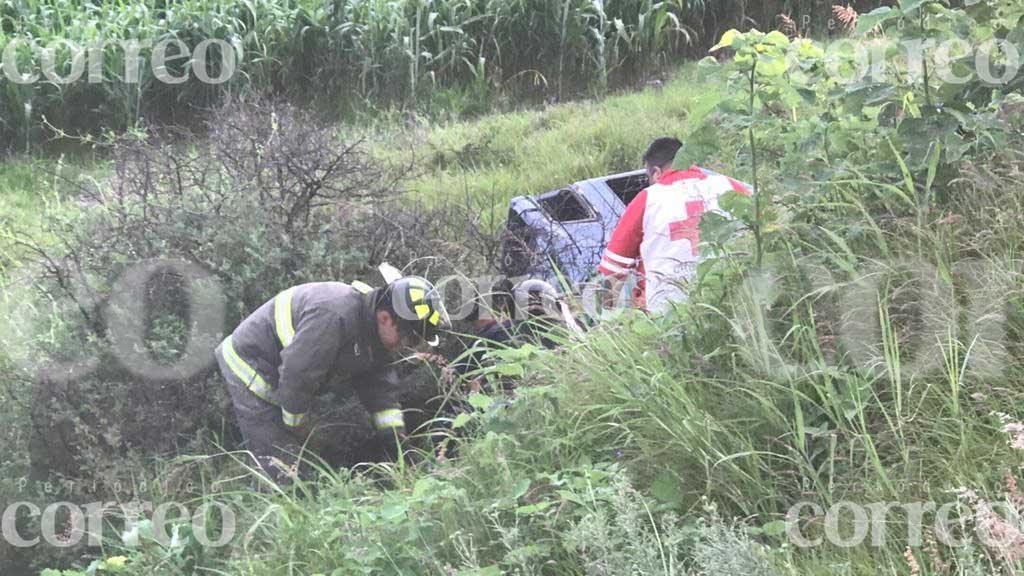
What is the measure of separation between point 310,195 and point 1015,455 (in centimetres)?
424

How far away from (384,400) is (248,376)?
649mm

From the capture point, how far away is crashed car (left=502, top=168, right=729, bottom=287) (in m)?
5.99

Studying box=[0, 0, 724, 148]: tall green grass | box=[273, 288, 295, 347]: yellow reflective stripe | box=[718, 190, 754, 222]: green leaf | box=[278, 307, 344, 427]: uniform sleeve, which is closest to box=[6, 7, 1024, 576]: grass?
box=[718, 190, 754, 222]: green leaf

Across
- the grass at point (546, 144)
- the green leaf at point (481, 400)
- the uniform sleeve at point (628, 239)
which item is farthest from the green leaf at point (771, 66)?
the grass at point (546, 144)

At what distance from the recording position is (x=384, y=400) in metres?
5.43

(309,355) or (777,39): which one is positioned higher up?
(777,39)

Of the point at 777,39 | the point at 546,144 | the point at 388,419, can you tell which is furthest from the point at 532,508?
the point at 546,144

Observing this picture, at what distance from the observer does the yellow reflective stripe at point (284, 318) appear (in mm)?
5195

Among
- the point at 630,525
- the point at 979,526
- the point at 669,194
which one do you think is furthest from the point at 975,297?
the point at 669,194

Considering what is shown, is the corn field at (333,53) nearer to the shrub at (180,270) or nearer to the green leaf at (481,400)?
the shrub at (180,270)

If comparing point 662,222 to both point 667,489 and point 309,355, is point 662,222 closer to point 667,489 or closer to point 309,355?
point 309,355

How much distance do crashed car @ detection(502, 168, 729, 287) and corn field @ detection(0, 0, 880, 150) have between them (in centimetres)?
433

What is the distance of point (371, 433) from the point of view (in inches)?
225

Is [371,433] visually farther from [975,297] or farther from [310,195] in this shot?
[975,297]
